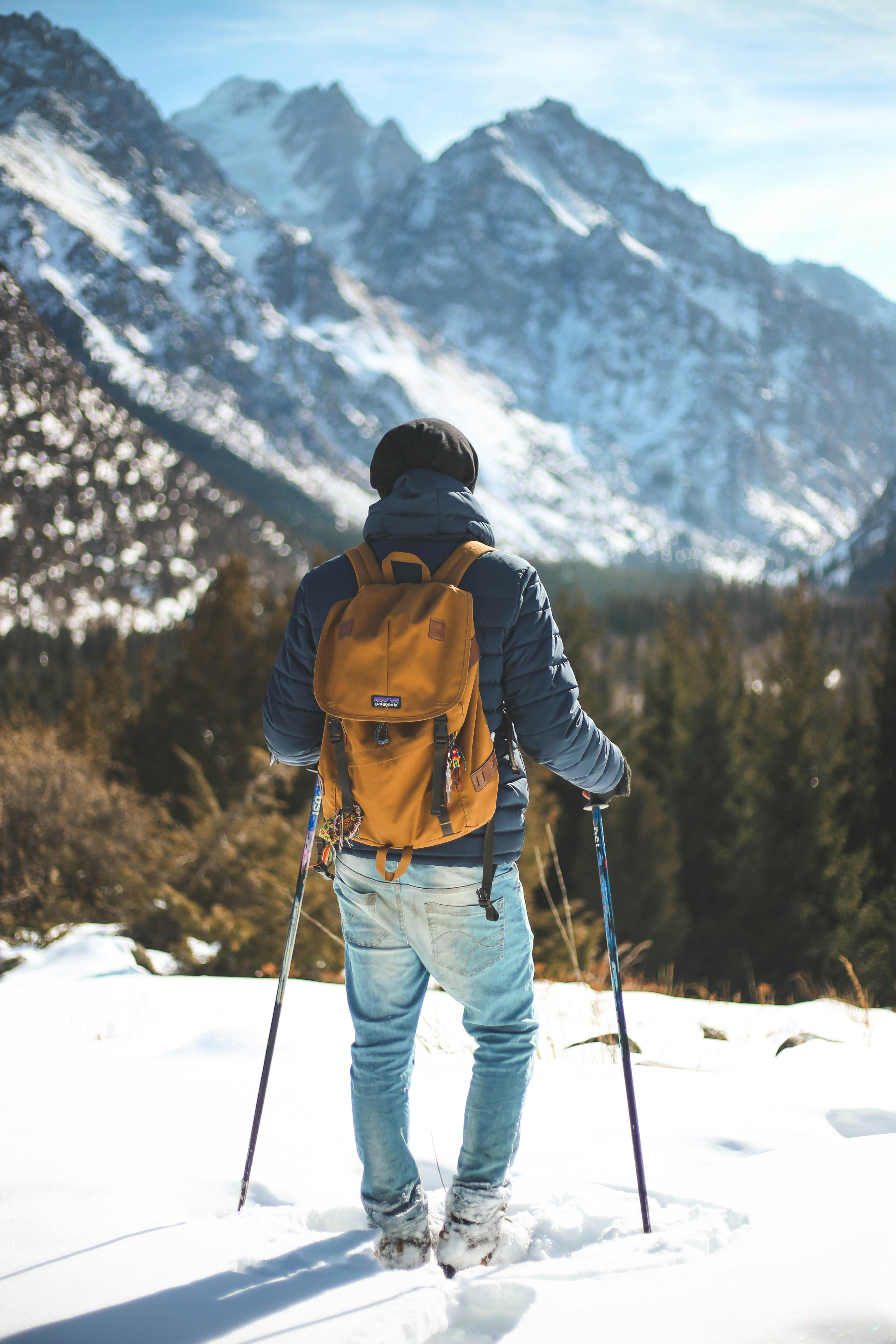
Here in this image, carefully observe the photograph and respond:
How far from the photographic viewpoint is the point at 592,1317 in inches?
77.0

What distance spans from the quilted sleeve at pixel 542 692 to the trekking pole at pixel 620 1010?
0.21 meters

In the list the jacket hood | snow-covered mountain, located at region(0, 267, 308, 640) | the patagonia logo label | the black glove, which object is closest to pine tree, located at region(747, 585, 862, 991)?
the black glove

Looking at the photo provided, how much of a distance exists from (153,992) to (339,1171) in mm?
2397

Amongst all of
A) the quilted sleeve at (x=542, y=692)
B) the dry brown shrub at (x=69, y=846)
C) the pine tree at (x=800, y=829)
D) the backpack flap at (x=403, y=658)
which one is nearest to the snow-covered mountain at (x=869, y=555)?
the pine tree at (x=800, y=829)

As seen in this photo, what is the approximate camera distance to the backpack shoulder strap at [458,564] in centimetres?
216

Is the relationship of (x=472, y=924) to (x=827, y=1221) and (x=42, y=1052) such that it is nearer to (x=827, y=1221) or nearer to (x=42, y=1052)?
(x=827, y=1221)

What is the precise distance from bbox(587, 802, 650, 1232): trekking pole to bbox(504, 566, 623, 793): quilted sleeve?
213 millimetres

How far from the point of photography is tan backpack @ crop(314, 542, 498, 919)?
205 centimetres

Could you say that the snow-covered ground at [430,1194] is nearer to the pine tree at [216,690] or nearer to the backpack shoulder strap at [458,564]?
the backpack shoulder strap at [458,564]

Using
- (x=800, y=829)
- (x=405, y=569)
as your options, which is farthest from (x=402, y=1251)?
(x=800, y=829)

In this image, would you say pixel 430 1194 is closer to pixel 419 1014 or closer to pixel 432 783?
pixel 419 1014

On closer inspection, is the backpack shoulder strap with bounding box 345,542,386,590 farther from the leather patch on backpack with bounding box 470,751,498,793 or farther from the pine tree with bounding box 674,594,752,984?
the pine tree with bounding box 674,594,752,984

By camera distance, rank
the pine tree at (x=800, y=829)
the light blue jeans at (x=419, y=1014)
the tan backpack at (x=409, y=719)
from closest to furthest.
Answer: the tan backpack at (x=409, y=719)
the light blue jeans at (x=419, y=1014)
the pine tree at (x=800, y=829)

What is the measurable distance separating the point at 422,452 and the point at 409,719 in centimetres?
72
